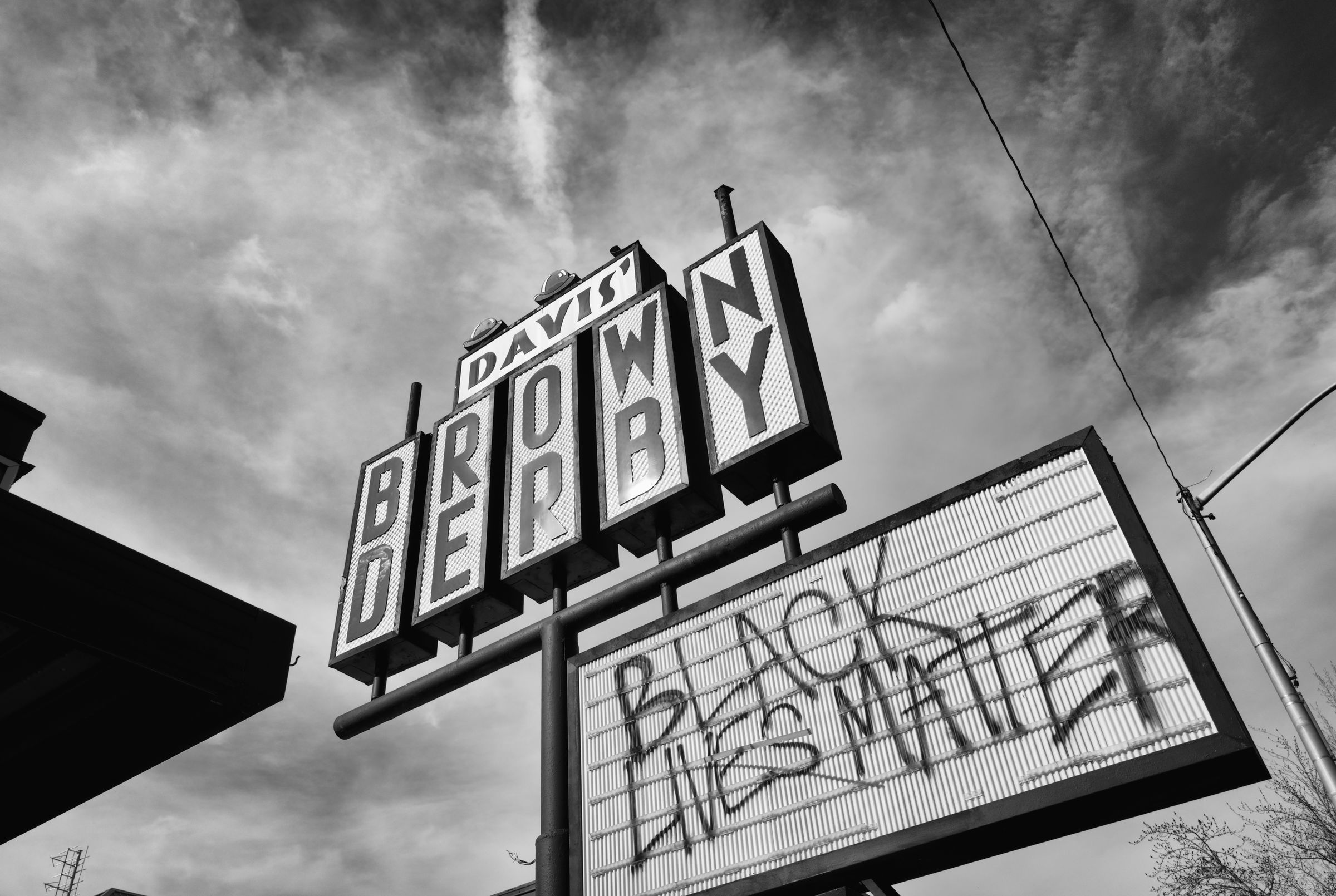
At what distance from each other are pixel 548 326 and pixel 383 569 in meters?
3.91

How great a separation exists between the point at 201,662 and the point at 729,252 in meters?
6.92

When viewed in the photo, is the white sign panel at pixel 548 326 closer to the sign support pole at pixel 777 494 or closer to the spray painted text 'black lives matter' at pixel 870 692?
the sign support pole at pixel 777 494

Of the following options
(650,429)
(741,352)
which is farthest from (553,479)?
(741,352)

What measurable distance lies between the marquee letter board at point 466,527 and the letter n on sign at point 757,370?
3.04 metres

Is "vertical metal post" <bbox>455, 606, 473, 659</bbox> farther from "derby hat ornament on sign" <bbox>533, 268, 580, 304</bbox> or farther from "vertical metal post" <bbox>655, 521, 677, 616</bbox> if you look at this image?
"derby hat ornament on sign" <bbox>533, 268, 580, 304</bbox>

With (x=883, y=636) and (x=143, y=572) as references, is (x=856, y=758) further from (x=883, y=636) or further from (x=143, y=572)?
(x=143, y=572)

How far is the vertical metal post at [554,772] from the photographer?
21.8 feet

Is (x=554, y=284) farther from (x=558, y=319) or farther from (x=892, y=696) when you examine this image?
(x=892, y=696)

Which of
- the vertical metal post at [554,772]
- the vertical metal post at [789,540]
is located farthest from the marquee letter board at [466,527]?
the vertical metal post at [789,540]

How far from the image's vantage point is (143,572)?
4805 mm

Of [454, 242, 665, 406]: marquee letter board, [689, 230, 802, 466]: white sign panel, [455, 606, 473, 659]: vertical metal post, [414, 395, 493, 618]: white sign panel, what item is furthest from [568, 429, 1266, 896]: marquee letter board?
[454, 242, 665, 406]: marquee letter board

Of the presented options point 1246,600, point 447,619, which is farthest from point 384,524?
point 1246,600

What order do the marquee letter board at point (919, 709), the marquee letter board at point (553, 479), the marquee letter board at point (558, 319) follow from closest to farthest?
the marquee letter board at point (919, 709), the marquee letter board at point (553, 479), the marquee letter board at point (558, 319)

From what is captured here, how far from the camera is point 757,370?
8.58 meters
